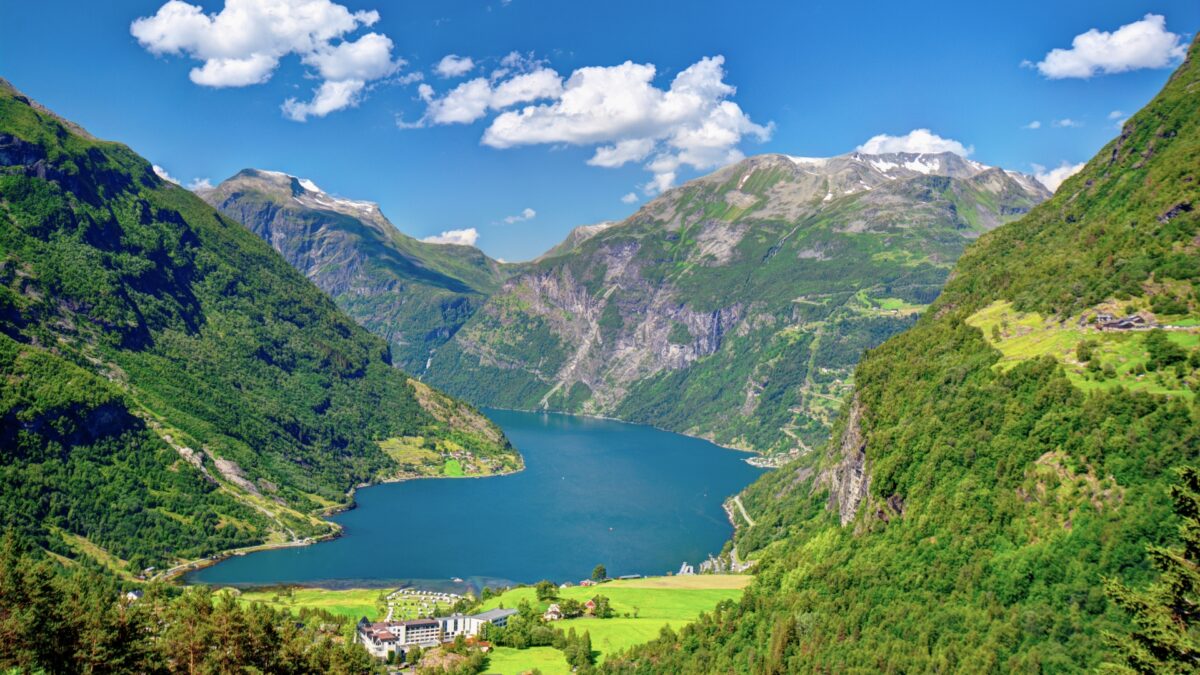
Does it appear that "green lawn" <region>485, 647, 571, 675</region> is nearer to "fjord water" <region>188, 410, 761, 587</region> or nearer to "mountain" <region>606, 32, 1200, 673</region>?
"mountain" <region>606, 32, 1200, 673</region>

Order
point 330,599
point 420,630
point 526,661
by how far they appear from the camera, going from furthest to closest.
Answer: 1. point 330,599
2. point 420,630
3. point 526,661

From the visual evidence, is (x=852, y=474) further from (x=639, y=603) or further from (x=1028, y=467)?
(x=1028, y=467)

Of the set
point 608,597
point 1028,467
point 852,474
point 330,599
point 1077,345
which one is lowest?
point 330,599

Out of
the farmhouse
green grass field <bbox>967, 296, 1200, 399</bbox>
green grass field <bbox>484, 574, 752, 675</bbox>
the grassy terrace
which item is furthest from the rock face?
the farmhouse

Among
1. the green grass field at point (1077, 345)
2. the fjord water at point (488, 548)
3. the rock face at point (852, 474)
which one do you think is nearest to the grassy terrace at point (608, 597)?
the fjord water at point (488, 548)

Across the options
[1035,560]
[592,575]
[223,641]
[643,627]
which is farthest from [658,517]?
[223,641]

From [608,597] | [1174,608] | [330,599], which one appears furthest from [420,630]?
[1174,608]
